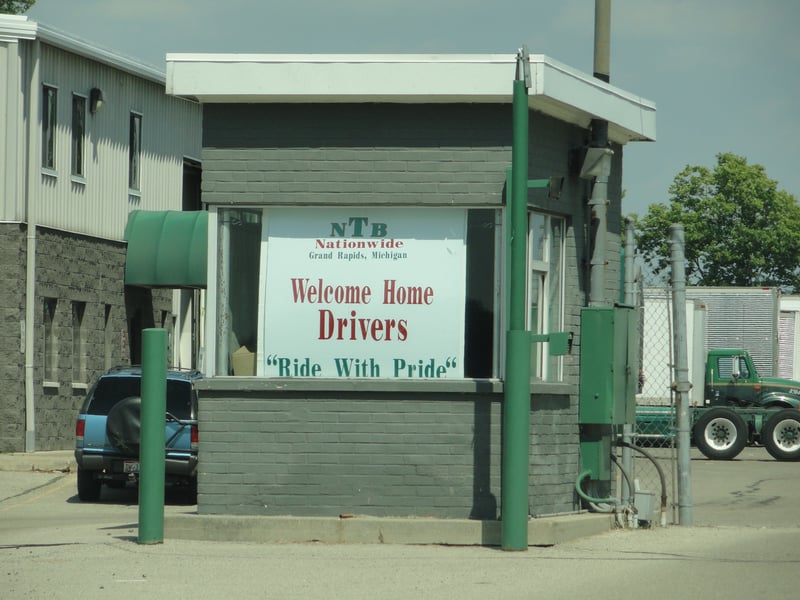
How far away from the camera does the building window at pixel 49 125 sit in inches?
1080

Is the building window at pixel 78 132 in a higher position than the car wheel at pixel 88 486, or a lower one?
higher

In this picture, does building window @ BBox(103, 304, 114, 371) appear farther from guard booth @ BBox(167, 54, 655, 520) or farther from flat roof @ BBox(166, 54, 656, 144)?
flat roof @ BBox(166, 54, 656, 144)

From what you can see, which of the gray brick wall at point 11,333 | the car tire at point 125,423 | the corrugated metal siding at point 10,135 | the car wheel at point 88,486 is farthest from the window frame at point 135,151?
the car tire at point 125,423

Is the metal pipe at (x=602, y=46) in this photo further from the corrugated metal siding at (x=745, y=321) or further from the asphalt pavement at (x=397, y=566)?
the corrugated metal siding at (x=745, y=321)

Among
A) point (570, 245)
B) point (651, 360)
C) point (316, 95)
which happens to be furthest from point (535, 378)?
point (651, 360)

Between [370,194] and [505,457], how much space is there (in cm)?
271

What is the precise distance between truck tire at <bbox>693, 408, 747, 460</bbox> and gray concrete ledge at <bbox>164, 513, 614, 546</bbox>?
16.7 metres

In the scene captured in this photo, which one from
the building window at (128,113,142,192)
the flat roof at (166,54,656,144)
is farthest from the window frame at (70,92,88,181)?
the flat roof at (166,54,656,144)

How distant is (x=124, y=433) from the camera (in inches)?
680

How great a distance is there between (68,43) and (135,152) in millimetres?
4449

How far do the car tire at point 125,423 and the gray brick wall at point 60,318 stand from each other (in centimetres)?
944

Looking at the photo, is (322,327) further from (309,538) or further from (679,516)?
(679,516)

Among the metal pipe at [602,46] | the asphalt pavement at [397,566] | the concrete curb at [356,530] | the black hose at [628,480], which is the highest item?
the metal pipe at [602,46]

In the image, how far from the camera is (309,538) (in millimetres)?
12531
